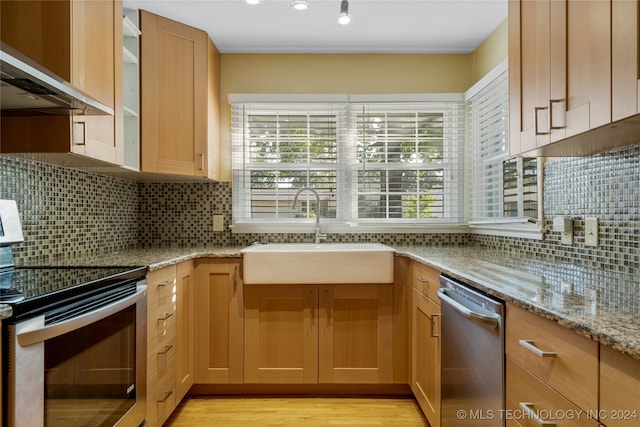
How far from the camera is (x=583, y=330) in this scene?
2.71ft

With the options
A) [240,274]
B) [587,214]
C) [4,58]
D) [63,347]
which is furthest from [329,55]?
[63,347]

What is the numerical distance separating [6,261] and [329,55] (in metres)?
2.38

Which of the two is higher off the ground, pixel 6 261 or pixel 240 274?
pixel 6 261

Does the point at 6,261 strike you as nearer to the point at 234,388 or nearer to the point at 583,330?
the point at 234,388

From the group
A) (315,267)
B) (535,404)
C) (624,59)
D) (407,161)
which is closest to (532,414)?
(535,404)

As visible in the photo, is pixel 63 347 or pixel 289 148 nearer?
pixel 63 347

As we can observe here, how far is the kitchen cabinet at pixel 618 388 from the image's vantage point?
2.34 ft

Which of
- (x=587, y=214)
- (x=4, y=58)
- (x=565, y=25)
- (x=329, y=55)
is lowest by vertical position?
(x=587, y=214)

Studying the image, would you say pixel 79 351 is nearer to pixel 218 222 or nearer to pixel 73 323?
pixel 73 323

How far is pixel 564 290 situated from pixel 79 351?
1.55 m

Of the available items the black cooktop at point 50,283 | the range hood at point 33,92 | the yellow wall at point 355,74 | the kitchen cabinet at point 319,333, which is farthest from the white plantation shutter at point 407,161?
the range hood at point 33,92

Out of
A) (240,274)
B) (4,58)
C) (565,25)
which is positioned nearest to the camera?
(4,58)

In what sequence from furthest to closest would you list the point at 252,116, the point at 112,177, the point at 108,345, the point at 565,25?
the point at 252,116 < the point at 112,177 < the point at 108,345 < the point at 565,25

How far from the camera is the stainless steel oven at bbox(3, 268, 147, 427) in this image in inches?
40.2
